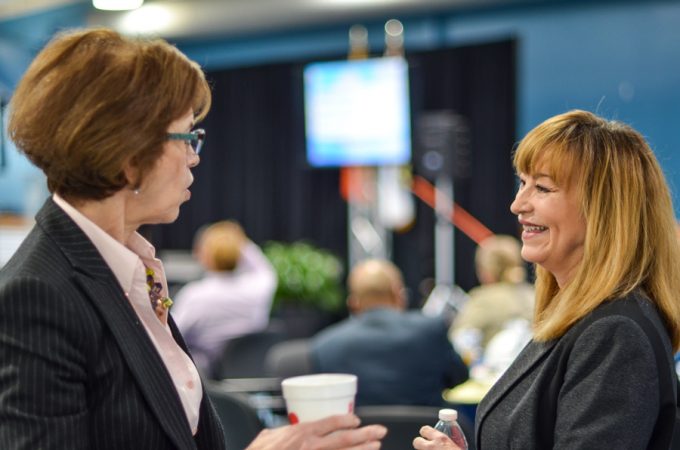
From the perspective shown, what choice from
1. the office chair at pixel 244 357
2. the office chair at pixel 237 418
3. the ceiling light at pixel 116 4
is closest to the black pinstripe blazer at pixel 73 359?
the office chair at pixel 237 418

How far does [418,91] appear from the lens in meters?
8.40

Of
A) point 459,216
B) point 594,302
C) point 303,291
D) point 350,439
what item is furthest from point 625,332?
point 459,216

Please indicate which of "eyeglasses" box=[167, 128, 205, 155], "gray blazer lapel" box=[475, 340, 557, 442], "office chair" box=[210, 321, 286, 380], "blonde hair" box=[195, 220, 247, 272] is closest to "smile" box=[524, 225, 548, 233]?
"gray blazer lapel" box=[475, 340, 557, 442]

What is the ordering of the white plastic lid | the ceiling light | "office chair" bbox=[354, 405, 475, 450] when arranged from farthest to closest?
1. the ceiling light
2. "office chair" bbox=[354, 405, 475, 450]
3. the white plastic lid

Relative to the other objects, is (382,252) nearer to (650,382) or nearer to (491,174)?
(491,174)

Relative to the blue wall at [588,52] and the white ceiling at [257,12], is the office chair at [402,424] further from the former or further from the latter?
the white ceiling at [257,12]

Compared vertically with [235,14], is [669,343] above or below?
below

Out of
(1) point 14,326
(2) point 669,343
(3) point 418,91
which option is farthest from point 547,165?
(3) point 418,91

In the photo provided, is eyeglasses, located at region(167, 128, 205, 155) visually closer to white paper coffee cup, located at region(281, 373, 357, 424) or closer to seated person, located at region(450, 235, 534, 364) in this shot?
white paper coffee cup, located at region(281, 373, 357, 424)

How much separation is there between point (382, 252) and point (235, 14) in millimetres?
2947

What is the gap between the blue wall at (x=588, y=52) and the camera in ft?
26.6

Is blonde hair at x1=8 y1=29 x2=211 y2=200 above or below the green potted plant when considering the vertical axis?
above

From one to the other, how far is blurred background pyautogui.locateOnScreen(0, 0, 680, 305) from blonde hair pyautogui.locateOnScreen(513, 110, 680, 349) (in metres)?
6.02

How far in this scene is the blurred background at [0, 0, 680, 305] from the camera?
816 cm
